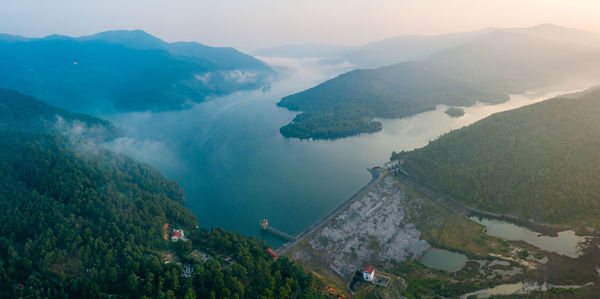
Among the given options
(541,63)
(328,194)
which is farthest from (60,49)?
(541,63)

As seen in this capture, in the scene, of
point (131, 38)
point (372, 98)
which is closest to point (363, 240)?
point (372, 98)

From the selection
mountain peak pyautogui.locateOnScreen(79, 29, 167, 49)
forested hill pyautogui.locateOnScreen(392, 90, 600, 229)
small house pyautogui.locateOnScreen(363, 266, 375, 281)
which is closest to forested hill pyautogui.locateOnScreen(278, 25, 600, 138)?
forested hill pyautogui.locateOnScreen(392, 90, 600, 229)

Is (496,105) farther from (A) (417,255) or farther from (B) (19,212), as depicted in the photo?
(B) (19,212)

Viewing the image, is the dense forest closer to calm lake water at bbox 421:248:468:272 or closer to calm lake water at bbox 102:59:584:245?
calm lake water at bbox 102:59:584:245

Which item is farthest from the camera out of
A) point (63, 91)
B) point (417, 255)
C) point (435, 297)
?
point (63, 91)

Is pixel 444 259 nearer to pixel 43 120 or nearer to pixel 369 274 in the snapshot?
pixel 369 274
